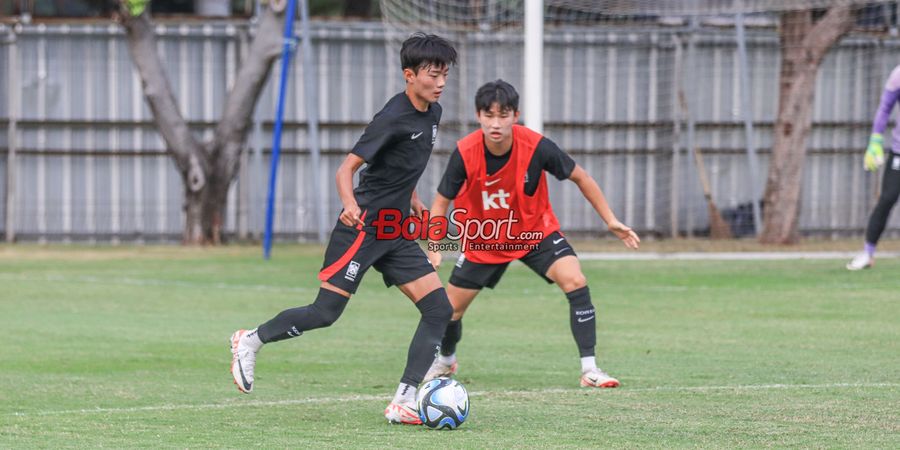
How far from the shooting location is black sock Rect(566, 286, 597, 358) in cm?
873

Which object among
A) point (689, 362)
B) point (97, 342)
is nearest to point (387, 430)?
point (689, 362)

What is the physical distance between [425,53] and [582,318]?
2.38m

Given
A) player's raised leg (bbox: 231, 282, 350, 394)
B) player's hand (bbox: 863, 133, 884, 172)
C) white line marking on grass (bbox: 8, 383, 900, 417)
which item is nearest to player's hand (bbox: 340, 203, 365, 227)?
player's raised leg (bbox: 231, 282, 350, 394)

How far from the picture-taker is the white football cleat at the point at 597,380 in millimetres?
8422

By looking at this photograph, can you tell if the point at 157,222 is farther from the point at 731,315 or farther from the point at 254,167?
the point at 731,315

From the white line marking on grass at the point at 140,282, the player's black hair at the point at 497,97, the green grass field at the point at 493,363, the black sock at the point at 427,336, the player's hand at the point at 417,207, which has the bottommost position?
the white line marking on grass at the point at 140,282

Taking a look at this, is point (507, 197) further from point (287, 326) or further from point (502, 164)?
point (287, 326)

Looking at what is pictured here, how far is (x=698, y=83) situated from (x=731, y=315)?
41.2ft

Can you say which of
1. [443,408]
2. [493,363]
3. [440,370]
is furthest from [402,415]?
[493,363]

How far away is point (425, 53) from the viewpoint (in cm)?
718

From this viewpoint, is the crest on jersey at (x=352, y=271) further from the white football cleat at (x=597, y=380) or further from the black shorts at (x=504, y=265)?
the white football cleat at (x=597, y=380)

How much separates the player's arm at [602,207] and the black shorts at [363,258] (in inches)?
59.1

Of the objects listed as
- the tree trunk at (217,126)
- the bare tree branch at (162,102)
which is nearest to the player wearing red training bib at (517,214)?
the tree trunk at (217,126)

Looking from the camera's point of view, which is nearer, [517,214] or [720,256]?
[517,214]
